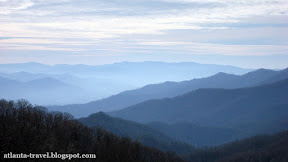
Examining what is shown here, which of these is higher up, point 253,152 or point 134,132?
point 134,132

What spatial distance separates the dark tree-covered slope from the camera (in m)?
137

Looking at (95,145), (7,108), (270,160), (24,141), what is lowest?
(270,160)

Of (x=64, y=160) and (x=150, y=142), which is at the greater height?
(x=64, y=160)

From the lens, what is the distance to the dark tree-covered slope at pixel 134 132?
137 m

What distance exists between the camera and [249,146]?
11988cm

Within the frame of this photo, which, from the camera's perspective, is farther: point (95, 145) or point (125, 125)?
point (125, 125)

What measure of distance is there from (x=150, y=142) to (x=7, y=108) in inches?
4278

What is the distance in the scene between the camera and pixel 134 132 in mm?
156750

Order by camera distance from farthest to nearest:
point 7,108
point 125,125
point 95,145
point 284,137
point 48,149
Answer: point 125,125, point 284,137, point 95,145, point 7,108, point 48,149

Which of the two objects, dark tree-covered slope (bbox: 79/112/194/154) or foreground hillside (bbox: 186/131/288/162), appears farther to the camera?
dark tree-covered slope (bbox: 79/112/194/154)

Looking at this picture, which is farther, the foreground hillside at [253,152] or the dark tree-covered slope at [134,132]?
the dark tree-covered slope at [134,132]

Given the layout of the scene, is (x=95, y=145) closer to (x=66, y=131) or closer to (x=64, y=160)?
(x=66, y=131)

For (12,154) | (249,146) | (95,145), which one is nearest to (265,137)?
(249,146)

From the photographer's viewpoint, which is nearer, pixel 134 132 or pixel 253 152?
pixel 253 152
